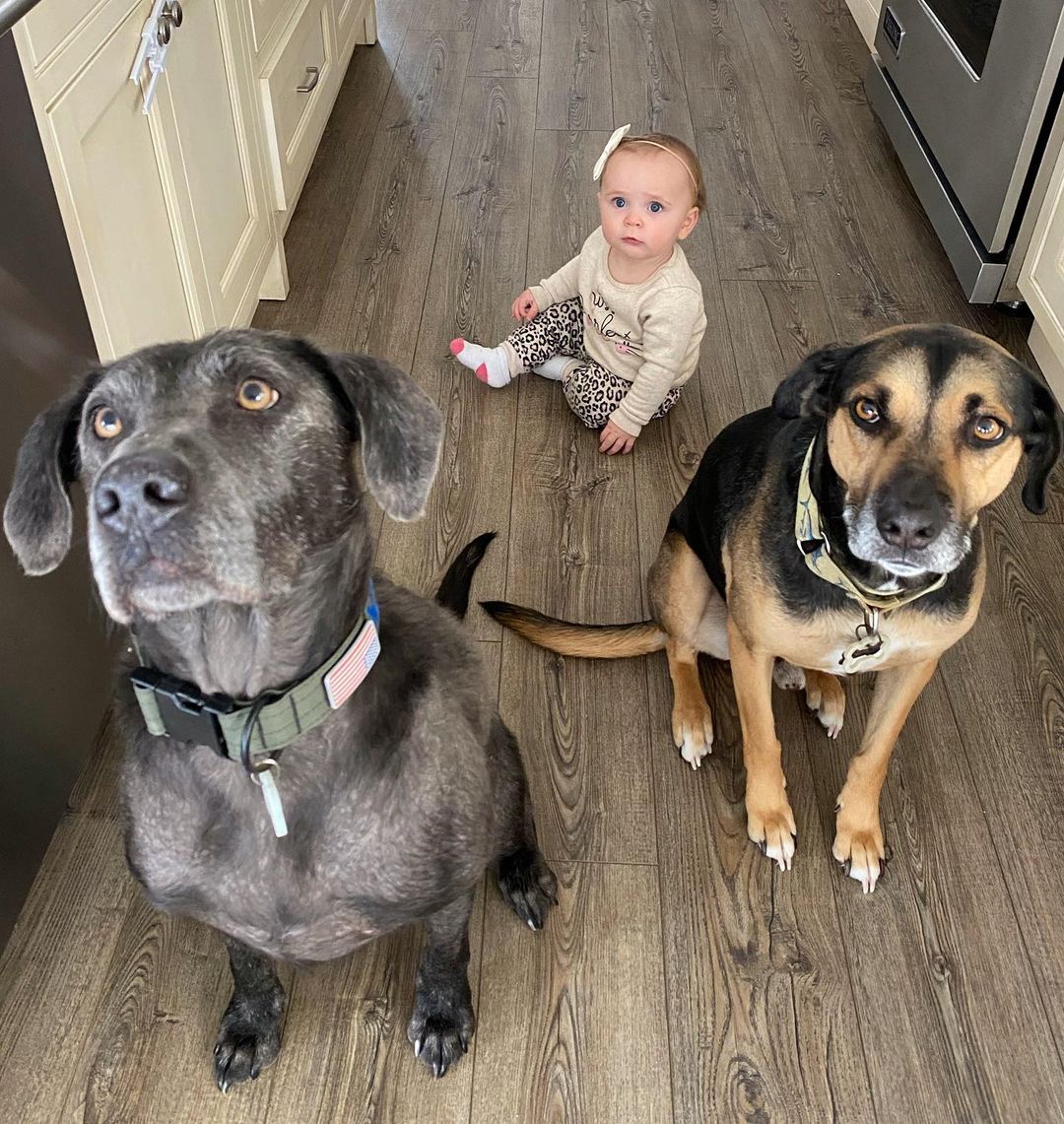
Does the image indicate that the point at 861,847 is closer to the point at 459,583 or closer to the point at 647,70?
the point at 459,583

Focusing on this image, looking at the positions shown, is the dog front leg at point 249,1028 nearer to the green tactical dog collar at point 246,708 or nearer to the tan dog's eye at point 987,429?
the green tactical dog collar at point 246,708

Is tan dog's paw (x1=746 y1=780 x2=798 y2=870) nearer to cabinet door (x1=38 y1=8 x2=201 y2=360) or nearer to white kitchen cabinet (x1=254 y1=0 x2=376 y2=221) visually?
cabinet door (x1=38 y1=8 x2=201 y2=360)

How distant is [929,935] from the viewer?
1862 mm

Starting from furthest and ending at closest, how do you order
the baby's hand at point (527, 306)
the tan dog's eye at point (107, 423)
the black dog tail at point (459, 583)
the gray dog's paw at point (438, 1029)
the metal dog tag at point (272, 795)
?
the baby's hand at point (527, 306) → the black dog tail at point (459, 583) → the gray dog's paw at point (438, 1029) → the metal dog tag at point (272, 795) → the tan dog's eye at point (107, 423)

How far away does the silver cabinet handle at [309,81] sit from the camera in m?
3.29

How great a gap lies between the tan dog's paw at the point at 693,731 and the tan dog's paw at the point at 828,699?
0.21 m

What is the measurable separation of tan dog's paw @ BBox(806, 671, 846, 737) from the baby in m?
0.85

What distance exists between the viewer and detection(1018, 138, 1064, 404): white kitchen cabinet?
9.09ft

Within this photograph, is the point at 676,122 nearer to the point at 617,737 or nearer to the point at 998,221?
the point at 998,221

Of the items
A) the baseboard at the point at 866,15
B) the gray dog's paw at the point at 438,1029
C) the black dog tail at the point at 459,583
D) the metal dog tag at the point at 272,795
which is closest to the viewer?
the metal dog tag at the point at 272,795

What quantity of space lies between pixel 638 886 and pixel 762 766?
288mm

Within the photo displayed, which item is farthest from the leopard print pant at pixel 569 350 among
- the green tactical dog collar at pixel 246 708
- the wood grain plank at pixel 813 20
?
the wood grain plank at pixel 813 20

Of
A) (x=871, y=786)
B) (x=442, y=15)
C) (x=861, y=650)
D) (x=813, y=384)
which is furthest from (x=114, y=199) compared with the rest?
(x=442, y=15)

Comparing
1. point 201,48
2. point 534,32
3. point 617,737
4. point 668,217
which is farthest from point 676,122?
point 617,737
